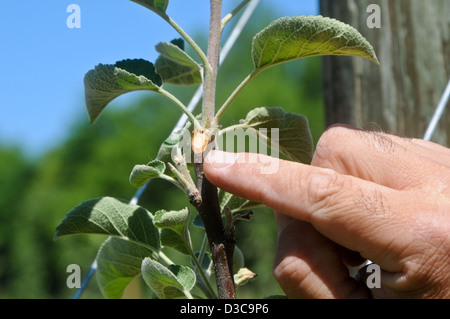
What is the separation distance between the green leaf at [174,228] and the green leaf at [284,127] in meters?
0.13

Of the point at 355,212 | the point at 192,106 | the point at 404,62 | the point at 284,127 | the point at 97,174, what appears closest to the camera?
the point at 355,212

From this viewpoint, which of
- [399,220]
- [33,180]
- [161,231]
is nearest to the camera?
[399,220]

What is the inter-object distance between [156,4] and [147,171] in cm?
20

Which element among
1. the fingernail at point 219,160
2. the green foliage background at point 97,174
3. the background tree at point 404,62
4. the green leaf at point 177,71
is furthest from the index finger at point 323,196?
the green foliage background at point 97,174

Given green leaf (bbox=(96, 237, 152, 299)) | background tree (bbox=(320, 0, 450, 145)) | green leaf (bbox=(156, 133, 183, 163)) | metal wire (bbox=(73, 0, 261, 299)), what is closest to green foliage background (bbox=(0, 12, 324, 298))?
background tree (bbox=(320, 0, 450, 145))

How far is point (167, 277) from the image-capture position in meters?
0.56

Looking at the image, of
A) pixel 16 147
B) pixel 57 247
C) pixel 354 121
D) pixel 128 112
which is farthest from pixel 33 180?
pixel 354 121

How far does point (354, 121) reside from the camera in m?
1.14

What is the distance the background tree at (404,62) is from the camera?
3.72 feet

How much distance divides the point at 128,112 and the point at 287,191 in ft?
47.2

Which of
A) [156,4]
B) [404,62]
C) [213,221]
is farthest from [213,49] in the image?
[404,62]

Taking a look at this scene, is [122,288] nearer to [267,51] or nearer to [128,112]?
[267,51]

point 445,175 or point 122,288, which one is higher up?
point 445,175

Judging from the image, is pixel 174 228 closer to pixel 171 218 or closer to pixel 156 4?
pixel 171 218
